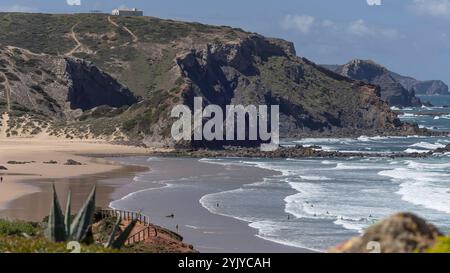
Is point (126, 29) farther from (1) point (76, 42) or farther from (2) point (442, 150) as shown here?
(2) point (442, 150)

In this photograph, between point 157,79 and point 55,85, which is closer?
point 55,85

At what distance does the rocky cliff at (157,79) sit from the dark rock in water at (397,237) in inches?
2907

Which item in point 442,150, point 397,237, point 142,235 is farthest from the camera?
point 442,150

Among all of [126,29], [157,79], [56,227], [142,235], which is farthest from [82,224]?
[126,29]

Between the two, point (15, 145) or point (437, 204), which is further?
point (15, 145)

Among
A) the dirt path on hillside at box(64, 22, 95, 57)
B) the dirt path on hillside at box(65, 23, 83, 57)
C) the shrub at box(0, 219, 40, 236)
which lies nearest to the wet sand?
the shrub at box(0, 219, 40, 236)

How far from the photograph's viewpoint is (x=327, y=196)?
41719mm

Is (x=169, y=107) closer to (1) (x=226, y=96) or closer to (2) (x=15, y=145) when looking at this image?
(2) (x=15, y=145)

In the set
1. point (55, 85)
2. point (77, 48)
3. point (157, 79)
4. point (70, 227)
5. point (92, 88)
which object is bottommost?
point (70, 227)

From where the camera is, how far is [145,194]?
42.1 meters

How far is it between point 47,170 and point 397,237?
160 ft

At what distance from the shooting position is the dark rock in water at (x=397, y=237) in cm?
700
